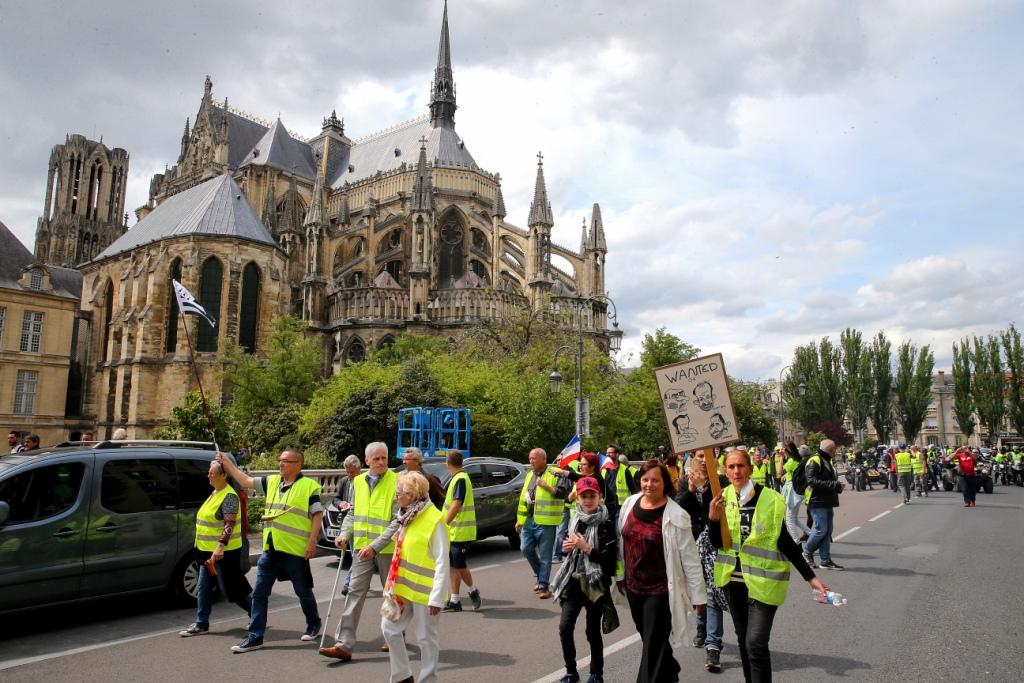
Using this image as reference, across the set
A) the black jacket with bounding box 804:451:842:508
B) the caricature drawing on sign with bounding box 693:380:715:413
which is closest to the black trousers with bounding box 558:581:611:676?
the caricature drawing on sign with bounding box 693:380:715:413

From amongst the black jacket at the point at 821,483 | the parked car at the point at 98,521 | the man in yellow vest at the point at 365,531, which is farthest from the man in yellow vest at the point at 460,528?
the black jacket at the point at 821,483

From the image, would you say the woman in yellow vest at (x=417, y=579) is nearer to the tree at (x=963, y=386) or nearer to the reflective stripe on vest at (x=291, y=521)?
the reflective stripe on vest at (x=291, y=521)

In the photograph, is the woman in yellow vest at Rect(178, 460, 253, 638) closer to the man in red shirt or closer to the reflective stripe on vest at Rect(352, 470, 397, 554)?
the reflective stripe on vest at Rect(352, 470, 397, 554)

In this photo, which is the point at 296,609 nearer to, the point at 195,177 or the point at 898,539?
the point at 898,539

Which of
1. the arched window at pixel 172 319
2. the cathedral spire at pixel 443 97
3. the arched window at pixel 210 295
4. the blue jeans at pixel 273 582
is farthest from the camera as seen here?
the cathedral spire at pixel 443 97

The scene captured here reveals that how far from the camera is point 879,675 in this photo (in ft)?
16.6

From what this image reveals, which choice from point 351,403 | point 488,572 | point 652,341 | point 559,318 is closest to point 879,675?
point 488,572

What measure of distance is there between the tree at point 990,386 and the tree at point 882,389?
6.01 meters

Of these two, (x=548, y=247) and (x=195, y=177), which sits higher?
(x=195, y=177)

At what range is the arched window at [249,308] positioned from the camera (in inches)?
1582

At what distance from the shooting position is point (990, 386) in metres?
53.4

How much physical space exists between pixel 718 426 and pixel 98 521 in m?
5.73

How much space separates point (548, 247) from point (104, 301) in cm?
2916

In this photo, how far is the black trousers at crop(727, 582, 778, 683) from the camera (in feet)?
13.5
